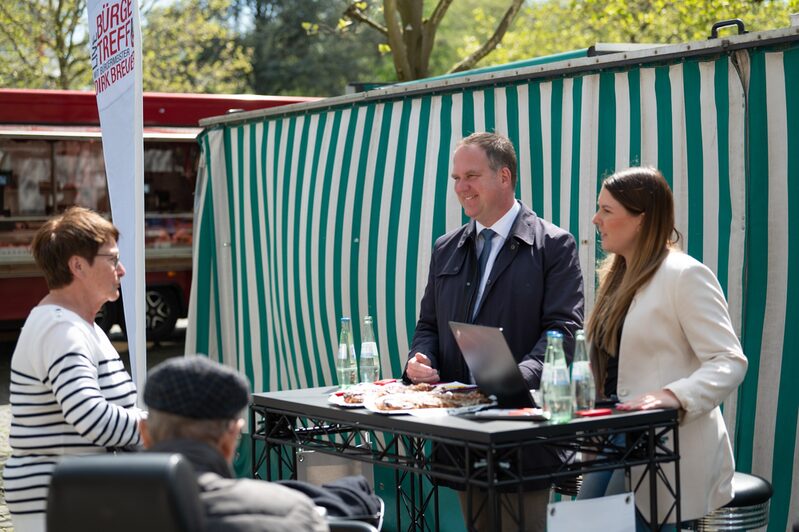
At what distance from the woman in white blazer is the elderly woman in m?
1.62

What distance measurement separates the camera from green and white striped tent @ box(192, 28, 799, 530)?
15.5 feet

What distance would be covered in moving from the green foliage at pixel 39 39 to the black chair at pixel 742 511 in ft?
57.1

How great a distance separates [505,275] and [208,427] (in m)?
1.90

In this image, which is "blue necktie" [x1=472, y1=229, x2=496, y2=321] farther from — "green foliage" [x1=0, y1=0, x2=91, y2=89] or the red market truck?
"green foliage" [x1=0, y1=0, x2=91, y2=89]

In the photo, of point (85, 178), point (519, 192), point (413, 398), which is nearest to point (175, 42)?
point (85, 178)

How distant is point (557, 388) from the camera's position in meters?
3.41

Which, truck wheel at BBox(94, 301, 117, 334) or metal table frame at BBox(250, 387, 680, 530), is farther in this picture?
truck wheel at BBox(94, 301, 117, 334)

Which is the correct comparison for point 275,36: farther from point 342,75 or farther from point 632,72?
point 632,72

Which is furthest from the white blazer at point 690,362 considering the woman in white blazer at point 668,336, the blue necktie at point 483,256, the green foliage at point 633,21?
the green foliage at point 633,21

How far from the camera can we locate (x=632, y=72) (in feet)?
17.3

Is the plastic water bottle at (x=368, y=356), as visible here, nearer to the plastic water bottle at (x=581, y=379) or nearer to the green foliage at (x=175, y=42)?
the plastic water bottle at (x=581, y=379)

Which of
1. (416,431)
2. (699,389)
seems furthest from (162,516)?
(699,389)

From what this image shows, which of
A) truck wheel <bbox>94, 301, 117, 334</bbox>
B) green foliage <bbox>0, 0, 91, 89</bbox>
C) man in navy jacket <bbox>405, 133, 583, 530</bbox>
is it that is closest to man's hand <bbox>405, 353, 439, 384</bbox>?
man in navy jacket <bbox>405, 133, 583, 530</bbox>

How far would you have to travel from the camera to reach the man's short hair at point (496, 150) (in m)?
4.21
